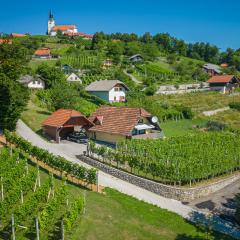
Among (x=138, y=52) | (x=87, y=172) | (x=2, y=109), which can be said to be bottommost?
(x=87, y=172)

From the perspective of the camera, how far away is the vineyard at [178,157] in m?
30.9

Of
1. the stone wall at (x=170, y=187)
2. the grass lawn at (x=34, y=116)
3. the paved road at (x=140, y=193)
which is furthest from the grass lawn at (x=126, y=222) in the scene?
the grass lawn at (x=34, y=116)

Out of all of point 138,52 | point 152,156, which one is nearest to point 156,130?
point 152,156

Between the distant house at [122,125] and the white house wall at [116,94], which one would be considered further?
the white house wall at [116,94]

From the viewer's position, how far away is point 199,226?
23797 millimetres

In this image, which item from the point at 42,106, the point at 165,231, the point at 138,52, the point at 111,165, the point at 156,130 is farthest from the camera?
the point at 138,52

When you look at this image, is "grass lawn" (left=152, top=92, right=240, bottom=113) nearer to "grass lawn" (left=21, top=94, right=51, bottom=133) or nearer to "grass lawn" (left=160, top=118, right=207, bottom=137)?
"grass lawn" (left=160, top=118, right=207, bottom=137)

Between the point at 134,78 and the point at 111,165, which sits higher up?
the point at 134,78

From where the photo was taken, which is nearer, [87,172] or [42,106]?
[87,172]

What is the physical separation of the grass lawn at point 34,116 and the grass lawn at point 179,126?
16199 millimetres

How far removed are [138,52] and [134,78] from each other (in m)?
26.5

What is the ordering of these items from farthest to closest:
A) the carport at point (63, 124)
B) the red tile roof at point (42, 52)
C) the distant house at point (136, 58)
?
the distant house at point (136, 58), the red tile roof at point (42, 52), the carport at point (63, 124)

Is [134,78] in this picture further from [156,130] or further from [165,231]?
[165,231]

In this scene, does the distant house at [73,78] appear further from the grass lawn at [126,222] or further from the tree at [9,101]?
the grass lawn at [126,222]
